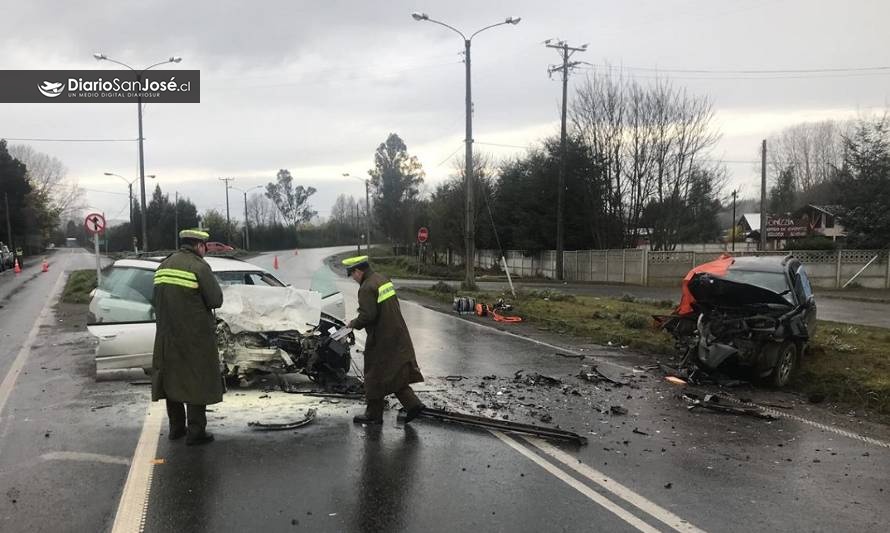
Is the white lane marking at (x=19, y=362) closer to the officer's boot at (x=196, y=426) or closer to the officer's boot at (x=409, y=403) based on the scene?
the officer's boot at (x=196, y=426)

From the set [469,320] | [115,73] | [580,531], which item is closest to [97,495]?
[580,531]

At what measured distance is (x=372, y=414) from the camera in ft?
18.7

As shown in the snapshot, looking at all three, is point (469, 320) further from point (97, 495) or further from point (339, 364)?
point (97, 495)

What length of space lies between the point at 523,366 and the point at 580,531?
17.2 ft

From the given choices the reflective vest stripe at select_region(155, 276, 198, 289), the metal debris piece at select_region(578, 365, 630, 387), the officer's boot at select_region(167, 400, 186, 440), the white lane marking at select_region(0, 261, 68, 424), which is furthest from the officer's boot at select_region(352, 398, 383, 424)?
the white lane marking at select_region(0, 261, 68, 424)

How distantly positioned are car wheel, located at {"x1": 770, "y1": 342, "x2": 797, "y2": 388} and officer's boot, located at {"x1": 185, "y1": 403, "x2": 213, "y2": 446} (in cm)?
659

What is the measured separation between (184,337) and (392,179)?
73761mm

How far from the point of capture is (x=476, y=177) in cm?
4728

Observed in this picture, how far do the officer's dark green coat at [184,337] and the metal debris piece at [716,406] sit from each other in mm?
4959

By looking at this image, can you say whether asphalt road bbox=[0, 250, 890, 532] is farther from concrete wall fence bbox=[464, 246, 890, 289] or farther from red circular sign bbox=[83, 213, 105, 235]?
concrete wall fence bbox=[464, 246, 890, 289]

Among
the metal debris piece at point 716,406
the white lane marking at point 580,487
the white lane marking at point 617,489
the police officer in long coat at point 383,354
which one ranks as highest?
the police officer in long coat at point 383,354

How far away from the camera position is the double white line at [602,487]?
3.75 m

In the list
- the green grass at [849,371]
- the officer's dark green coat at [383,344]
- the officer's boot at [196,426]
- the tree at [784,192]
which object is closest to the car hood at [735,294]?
the green grass at [849,371]

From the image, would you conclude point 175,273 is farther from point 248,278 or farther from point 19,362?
point 19,362
